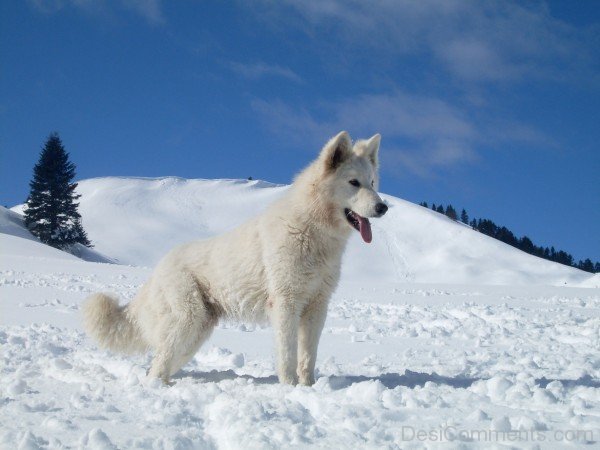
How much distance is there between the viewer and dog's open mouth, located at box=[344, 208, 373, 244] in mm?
5352

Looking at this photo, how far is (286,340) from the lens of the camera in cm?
504

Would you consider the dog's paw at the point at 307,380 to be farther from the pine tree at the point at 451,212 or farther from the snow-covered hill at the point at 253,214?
the pine tree at the point at 451,212

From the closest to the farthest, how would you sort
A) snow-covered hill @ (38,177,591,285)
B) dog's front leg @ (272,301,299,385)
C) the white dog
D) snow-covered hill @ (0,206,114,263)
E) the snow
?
the snow → dog's front leg @ (272,301,299,385) → the white dog → snow-covered hill @ (0,206,114,263) → snow-covered hill @ (38,177,591,285)

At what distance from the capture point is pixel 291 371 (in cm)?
504

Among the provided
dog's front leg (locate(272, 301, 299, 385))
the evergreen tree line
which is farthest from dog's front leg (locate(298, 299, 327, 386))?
the evergreen tree line

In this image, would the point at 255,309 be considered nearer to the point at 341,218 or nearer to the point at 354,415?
the point at 341,218

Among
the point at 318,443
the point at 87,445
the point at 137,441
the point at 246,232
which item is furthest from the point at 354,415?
the point at 246,232

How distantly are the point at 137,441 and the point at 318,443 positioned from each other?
1.08 meters

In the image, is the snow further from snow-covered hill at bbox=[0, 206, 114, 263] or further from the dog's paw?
snow-covered hill at bbox=[0, 206, 114, 263]

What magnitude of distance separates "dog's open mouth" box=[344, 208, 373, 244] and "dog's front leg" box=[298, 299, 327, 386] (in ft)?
2.64

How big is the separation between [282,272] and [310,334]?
760 mm

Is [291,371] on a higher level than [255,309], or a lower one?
lower

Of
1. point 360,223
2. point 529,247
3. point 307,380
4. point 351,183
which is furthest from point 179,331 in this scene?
point 529,247

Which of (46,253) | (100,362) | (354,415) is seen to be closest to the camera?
(354,415)
